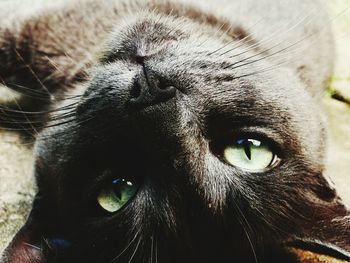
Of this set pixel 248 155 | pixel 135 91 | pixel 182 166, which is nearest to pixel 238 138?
pixel 248 155

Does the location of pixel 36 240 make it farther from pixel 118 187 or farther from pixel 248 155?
pixel 248 155

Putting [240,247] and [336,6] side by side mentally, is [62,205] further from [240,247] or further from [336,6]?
[336,6]

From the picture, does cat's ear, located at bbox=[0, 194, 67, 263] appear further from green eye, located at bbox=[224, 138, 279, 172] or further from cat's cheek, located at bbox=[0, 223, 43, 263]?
green eye, located at bbox=[224, 138, 279, 172]

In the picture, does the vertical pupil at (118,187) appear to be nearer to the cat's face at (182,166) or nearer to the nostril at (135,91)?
the cat's face at (182,166)

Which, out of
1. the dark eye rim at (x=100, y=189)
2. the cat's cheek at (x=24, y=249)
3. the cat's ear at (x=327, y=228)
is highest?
the cat's ear at (x=327, y=228)

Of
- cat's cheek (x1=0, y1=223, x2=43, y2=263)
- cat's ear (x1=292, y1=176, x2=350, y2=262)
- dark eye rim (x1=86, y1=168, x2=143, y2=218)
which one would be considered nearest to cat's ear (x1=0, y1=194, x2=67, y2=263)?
cat's cheek (x1=0, y1=223, x2=43, y2=263)

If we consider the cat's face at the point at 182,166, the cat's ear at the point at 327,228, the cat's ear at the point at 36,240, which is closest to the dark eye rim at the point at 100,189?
the cat's face at the point at 182,166
